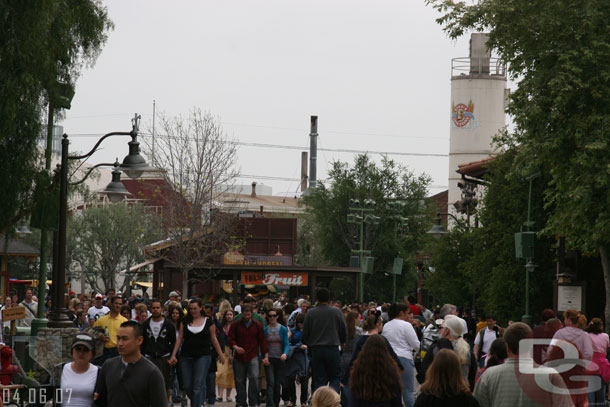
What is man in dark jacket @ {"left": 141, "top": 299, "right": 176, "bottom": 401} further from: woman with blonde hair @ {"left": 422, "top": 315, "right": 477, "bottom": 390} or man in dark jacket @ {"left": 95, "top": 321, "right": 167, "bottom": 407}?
man in dark jacket @ {"left": 95, "top": 321, "right": 167, "bottom": 407}

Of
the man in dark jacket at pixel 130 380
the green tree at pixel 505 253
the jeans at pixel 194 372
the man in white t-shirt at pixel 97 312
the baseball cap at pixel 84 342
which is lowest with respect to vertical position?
the jeans at pixel 194 372

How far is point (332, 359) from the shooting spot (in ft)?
50.2

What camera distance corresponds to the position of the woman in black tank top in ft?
50.0

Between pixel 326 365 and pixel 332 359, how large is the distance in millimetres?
155

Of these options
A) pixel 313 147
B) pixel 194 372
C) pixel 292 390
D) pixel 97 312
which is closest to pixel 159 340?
pixel 194 372

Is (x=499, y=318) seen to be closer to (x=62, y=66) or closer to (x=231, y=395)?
(x=231, y=395)

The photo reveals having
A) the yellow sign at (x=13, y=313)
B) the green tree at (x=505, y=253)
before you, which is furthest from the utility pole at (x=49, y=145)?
the green tree at (x=505, y=253)

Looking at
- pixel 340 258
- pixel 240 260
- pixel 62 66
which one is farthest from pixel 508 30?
pixel 340 258

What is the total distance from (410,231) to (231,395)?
46910 mm

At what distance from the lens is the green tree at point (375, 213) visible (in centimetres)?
6481

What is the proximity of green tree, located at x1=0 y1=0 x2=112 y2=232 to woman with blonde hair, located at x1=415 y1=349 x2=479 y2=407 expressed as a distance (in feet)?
40.7

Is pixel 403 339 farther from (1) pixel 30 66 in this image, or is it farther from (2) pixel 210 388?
(1) pixel 30 66

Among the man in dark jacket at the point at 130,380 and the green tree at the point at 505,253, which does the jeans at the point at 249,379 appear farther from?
the green tree at the point at 505,253

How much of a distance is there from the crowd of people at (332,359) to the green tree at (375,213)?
4108cm
